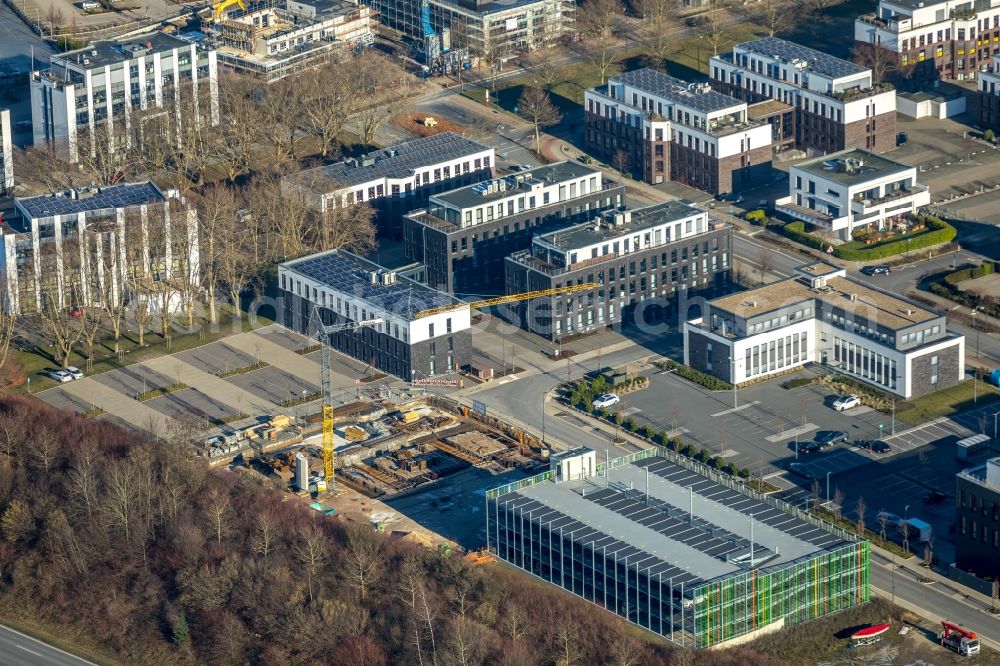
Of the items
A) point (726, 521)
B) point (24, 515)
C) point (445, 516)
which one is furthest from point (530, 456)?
point (24, 515)

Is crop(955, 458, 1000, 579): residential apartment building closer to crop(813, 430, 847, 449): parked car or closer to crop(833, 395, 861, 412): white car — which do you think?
crop(813, 430, 847, 449): parked car

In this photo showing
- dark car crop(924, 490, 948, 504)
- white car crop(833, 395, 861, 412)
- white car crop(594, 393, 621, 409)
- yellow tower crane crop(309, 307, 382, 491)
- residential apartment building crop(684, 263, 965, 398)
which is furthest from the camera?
white car crop(594, 393, 621, 409)

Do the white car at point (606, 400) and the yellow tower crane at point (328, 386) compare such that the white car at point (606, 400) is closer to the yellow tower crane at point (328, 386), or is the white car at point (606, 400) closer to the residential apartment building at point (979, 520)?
the yellow tower crane at point (328, 386)

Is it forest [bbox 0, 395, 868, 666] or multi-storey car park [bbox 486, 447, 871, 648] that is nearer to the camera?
forest [bbox 0, 395, 868, 666]

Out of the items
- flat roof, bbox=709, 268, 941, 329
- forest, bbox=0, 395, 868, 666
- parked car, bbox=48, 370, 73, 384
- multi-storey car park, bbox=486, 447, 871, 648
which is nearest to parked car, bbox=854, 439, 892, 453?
flat roof, bbox=709, 268, 941, 329

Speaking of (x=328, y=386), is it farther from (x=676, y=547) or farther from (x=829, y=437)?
(x=676, y=547)

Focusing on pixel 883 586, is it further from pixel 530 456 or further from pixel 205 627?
pixel 205 627
